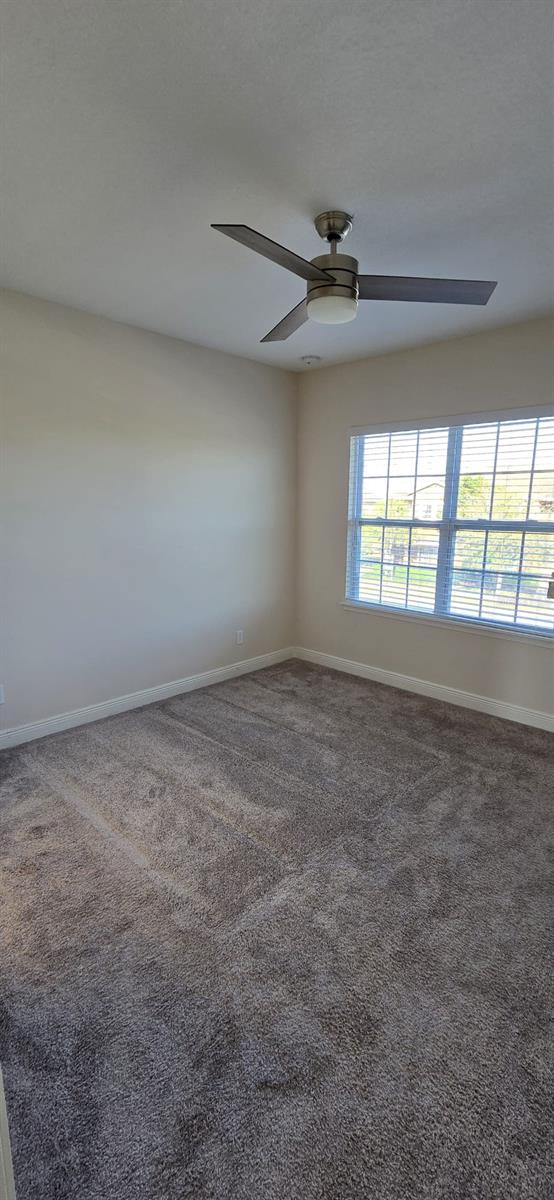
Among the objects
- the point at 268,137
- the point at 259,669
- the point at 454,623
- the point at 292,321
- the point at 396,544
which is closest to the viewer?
the point at 268,137

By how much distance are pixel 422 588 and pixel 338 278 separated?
2473mm

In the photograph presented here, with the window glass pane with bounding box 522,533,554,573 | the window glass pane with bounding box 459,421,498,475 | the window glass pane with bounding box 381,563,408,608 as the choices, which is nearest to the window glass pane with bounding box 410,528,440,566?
the window glass pane with bounding box 381,563,408,608

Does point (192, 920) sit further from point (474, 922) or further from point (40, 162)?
point (40, 162)

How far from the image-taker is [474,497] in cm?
352

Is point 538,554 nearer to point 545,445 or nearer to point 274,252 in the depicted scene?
point 545,445

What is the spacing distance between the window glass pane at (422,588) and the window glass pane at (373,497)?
55 cm

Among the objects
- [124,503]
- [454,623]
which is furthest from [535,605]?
[124,503]

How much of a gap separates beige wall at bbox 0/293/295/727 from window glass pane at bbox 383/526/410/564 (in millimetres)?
1045

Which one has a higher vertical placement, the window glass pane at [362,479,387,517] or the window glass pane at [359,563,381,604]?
the window glass pane at [362,479,387,517]

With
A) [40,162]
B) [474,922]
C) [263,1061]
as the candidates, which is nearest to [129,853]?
[263,1061]

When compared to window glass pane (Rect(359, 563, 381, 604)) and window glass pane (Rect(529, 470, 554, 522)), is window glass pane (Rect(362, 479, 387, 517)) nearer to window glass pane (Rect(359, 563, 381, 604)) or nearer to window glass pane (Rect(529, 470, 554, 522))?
window glass pane (Rect(359, 563, 381, 604))

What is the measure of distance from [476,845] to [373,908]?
64 cm

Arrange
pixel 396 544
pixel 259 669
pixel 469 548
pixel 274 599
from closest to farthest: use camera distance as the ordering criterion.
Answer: pixel 469 548
pixel 396 544
pixel 259 669
pixel 274 599

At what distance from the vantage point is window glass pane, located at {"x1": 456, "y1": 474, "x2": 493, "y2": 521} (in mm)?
3453
